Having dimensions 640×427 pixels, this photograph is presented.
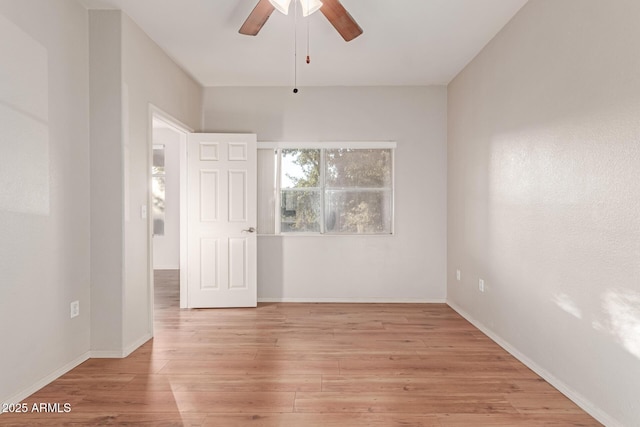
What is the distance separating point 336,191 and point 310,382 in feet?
8.83

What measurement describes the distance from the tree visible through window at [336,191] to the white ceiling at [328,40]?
2.95 ft

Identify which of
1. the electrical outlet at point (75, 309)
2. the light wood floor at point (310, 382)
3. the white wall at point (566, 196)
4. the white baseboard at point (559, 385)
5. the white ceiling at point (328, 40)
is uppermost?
the white ceiling at point (328, 40)

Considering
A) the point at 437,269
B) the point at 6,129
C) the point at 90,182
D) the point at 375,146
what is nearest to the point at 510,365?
the point at 437,269

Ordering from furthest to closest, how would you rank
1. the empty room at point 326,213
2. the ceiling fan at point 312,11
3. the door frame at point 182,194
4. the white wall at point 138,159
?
the door frame at point 182,194, the white wall at point 138,159, the ceiling fan at point 312,11, the empty room at point 326,213

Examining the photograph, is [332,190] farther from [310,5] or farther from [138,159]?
[310,5]

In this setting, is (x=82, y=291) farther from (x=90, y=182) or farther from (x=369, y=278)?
(x=369, y=278)

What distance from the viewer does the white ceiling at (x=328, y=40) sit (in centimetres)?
298

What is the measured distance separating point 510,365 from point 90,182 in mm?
3483

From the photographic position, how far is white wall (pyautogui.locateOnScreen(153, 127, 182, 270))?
7.25 metres

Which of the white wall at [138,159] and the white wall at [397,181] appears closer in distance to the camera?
the white wall at [138,159]

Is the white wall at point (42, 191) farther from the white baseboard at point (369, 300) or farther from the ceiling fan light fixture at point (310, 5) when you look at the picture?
the white baseboard at point (369, 300)

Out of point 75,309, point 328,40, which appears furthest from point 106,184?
point 328,40

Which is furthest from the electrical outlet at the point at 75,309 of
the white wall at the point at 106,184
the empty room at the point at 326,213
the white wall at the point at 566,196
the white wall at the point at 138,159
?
the white wall at the point at 566,196

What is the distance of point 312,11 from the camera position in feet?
8.36
